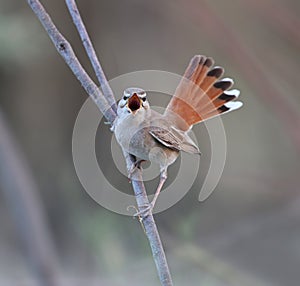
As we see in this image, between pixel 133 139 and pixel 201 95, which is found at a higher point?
pixel 201 95

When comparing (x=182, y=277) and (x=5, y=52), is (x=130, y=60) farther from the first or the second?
(x=182, y=277)

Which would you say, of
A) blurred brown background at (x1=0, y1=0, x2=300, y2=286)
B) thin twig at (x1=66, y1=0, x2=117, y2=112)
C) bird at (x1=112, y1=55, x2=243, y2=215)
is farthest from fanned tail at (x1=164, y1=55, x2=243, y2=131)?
blurred brown background at (x1=0, y1=0, x2=300, y2=286)

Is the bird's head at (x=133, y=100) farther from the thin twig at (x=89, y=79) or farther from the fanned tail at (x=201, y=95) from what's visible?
the fanned tail at (x=201, y=95)

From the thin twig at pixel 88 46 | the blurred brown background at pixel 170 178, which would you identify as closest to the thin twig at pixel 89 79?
the thin twig at pixel 88 46

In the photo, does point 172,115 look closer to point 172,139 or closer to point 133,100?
point 172,139

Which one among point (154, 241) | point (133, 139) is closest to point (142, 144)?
point (133, 139)

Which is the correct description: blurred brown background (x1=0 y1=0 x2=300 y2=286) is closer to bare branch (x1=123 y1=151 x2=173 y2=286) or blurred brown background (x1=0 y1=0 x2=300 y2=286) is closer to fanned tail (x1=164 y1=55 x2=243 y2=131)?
fanned tail (x1=164 y1=55 x2=243 y2=131)
